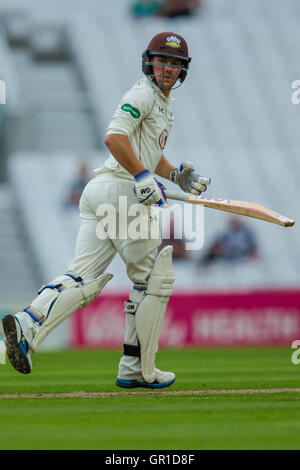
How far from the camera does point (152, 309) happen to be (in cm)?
516

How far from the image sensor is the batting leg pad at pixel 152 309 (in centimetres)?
516

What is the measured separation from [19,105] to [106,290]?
589cm

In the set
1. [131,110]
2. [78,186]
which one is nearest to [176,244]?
[78,186]

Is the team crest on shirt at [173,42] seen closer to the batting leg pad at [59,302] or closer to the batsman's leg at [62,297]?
the batsman's leg at [62,297]

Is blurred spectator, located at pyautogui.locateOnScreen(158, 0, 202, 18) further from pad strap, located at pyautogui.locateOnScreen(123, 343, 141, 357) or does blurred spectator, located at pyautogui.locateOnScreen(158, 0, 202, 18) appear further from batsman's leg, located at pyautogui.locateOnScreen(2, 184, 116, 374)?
pad strap, located at pyautogui.locateOnScreen(123, 343, 141, 357)

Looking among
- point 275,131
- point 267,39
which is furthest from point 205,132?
point 267,39

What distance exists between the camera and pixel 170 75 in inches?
206

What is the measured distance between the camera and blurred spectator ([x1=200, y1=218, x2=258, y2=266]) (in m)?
13.4

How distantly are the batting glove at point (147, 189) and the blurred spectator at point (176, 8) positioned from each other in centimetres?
1487

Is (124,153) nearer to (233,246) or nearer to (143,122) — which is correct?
(143,122)

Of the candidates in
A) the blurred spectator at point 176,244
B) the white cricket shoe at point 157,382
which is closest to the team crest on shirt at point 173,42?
the white cricket shoe at point 157,382
